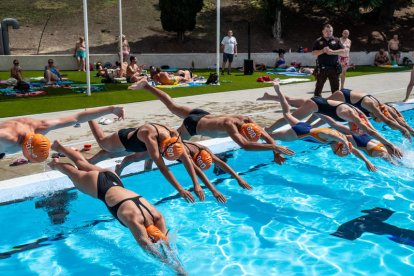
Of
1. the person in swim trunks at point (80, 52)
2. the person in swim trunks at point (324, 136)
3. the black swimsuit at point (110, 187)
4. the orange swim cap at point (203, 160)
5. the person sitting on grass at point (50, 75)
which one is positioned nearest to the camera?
the black swimsuit at point (110, 187)

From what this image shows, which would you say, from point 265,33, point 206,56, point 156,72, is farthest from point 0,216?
point 265,33

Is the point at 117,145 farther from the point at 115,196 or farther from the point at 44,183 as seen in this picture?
the point at 115,196

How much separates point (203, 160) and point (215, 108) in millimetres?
5491

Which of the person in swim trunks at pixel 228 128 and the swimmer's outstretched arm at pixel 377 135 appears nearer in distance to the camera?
the person in swim trunks at pixel 228 128

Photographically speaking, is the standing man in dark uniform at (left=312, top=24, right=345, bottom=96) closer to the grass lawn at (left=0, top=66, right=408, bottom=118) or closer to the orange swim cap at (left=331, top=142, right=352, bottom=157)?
the grass lawn at (left=0, top=66, right=408, bottom=118)

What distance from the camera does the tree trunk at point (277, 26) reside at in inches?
1143

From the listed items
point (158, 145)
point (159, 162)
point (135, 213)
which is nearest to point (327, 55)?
point (158, 145)

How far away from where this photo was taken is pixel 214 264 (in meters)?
4.71

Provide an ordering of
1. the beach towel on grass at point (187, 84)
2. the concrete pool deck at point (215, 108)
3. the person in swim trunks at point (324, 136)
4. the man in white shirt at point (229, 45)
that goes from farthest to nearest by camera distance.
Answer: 1. the man in white shirt at point (229, 45)
2. the beach towel on grass at point (187, 84)
3. the concrete pool deck at point (215, 108)
4. the person in swim trunks at point (324, 136)

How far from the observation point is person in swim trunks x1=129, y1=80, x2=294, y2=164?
5.48 m

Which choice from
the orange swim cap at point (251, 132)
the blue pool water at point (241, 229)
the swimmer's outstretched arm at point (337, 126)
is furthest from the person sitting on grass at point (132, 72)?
the orange swim cap at point (251, 132)

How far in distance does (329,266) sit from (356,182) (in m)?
2.72

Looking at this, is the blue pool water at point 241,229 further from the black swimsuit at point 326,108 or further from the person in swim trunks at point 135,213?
the black swimsuit at point 326,108

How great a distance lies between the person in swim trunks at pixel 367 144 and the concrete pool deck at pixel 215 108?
2404 millimetres
